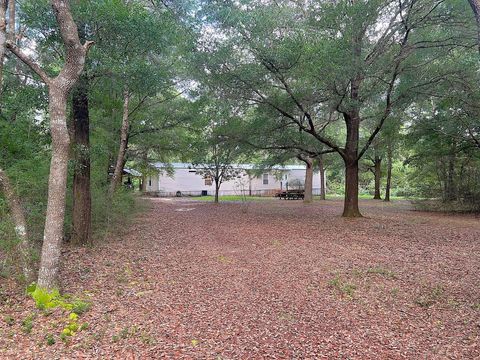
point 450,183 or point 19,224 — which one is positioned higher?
point 450,183

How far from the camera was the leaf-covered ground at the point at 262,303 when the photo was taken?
10.7 ft

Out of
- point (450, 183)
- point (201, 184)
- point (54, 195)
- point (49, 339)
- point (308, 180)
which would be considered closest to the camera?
point (49, 339)

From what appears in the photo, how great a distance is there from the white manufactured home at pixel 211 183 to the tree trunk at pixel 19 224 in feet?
84.3

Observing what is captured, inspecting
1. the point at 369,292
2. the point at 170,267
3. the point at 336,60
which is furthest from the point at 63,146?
the point at 336,60

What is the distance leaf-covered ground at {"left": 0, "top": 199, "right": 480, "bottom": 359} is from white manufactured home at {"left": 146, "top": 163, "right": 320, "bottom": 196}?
23.2 metres

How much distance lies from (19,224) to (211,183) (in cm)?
2899

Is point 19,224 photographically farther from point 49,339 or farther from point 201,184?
point 201,184

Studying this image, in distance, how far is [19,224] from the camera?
4383 mm

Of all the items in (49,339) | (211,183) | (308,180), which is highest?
(308,180)

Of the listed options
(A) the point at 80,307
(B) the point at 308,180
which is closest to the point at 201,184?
(B) the point at 308,180

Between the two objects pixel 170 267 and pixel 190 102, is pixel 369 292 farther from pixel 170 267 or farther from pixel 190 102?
pixel 190 102

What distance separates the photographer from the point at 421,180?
19500 millimetres

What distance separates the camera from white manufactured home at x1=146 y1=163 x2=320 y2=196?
32.5 metres

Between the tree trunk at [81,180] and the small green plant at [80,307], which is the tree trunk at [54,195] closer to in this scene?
the small green plant at [80,307]
